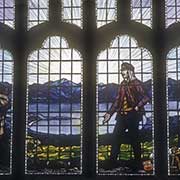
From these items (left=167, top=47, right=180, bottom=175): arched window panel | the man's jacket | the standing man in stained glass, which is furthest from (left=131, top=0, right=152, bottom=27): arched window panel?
the man's jacket

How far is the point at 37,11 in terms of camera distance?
16.8 m

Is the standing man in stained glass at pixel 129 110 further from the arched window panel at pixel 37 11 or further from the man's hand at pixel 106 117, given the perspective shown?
the arched window panel at pixel 37 11

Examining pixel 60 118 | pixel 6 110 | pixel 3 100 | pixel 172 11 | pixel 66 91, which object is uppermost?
pixel 172 11

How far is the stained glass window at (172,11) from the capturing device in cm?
1658

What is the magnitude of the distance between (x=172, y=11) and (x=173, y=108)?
2.35 m

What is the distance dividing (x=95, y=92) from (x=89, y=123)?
754 mm

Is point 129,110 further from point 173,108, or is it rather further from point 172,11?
point 172,11

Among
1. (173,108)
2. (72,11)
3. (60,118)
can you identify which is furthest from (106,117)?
(72,11)

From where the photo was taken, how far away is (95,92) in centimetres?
1612

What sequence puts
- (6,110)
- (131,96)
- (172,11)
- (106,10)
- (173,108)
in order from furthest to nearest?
(106,10) < (172,11) < (131,96) < (6,110) < (173,108)

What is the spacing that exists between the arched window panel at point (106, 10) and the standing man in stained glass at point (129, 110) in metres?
1.20

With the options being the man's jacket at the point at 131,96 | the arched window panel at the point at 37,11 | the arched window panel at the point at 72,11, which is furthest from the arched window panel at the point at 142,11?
the arched window panel at the point at 37,11

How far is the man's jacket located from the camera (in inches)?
639

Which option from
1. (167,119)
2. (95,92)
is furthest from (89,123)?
(167,119)
